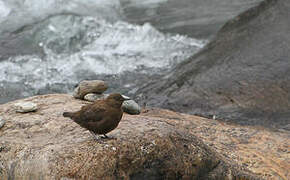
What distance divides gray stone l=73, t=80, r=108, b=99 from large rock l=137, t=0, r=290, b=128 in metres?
1.28

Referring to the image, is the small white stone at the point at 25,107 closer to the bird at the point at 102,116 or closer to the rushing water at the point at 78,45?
the bird at the point at 102,116

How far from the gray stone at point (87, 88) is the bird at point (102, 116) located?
5.53 feet

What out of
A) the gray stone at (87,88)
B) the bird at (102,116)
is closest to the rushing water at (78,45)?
the gray stone at (87,88)

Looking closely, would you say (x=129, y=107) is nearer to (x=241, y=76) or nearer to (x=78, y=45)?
(x=241, y=76)

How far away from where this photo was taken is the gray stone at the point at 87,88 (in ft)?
18.9

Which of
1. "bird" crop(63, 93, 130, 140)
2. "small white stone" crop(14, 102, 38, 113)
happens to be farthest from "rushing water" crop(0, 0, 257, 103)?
"bird" crop(63, 93, 130, 140)

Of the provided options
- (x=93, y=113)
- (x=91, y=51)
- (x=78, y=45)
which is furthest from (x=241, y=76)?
(x=78, y=45)

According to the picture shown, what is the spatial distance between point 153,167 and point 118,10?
943 centimetres

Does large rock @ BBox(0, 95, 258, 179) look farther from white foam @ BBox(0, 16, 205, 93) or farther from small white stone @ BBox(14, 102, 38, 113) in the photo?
white foam @ BBox(0, 16, 205, 93)

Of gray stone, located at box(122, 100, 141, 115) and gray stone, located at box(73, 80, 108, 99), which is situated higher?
gray stone, located at box(73, 80, 108, 99)

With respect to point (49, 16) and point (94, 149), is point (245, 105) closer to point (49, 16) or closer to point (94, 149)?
point (94, 149)

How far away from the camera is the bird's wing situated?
153 inches

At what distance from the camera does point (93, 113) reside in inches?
155

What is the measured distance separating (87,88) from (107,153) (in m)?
2.13
